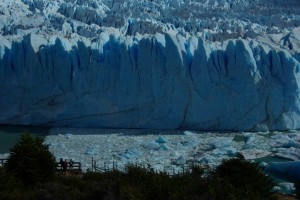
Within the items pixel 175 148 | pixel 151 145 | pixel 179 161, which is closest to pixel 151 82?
pixel 151 145

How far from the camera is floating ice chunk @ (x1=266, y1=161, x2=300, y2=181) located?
31.2 ft

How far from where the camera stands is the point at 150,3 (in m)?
23.6

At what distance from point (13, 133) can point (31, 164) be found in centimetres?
691

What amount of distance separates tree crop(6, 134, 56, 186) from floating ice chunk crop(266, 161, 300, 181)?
182 inches

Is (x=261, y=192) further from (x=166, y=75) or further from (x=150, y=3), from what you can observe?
(x=150, y=3)

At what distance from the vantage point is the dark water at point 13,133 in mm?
12516

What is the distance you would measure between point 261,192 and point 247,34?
37.0 feet

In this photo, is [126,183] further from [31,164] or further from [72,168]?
[72,168]

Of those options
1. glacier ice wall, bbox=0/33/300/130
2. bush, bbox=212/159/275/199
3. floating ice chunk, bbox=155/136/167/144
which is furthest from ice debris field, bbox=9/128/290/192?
bush, bbox=212/159/275/199

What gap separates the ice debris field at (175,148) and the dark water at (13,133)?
0.39 m

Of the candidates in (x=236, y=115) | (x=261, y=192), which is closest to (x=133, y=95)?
(x=236, y=115)

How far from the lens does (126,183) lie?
5.39m

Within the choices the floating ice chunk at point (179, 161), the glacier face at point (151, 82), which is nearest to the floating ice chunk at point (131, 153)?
the floating ice chunk at point (179, 161)

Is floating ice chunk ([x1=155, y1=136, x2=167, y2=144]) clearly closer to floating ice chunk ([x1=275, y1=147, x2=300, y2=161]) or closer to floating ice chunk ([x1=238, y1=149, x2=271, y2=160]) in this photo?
floating ice chunk ([x1=238, y1=149, x2=271, y2=160])
